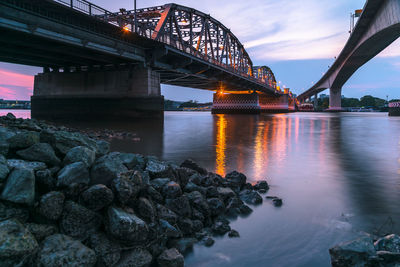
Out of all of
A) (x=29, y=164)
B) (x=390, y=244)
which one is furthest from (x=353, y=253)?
(x=29, y=164)

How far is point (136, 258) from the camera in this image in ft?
10.2

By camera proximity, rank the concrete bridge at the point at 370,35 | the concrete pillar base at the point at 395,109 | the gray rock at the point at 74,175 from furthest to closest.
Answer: the concrete pillar base at the point at 395,109 < the concrete bridge at the point at 370,35 < the gray rock at the point at 74,175

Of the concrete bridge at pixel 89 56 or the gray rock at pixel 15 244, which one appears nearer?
the gray rock at pixel 15 244

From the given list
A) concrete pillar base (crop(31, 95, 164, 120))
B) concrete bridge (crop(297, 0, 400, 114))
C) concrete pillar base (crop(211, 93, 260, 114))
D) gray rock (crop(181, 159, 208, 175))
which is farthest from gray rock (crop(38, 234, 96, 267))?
concrete pillar base (crop(211, 93, 260, 114))

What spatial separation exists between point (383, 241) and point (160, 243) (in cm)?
285

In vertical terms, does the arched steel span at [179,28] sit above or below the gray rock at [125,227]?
above

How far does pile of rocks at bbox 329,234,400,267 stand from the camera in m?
2.96

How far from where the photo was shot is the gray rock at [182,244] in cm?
360

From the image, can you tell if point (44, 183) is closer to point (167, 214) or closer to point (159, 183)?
point (167, 214)

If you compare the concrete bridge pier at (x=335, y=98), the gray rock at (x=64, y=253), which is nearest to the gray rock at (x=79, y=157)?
the gray rock at (x=64, y=253)

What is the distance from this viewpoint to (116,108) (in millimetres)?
32438

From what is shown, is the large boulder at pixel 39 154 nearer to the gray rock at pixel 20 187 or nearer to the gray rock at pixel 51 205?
the gray rock at pixel 20 187

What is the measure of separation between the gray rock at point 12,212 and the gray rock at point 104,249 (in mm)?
791

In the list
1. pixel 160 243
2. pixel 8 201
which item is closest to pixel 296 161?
pixel 160 243
